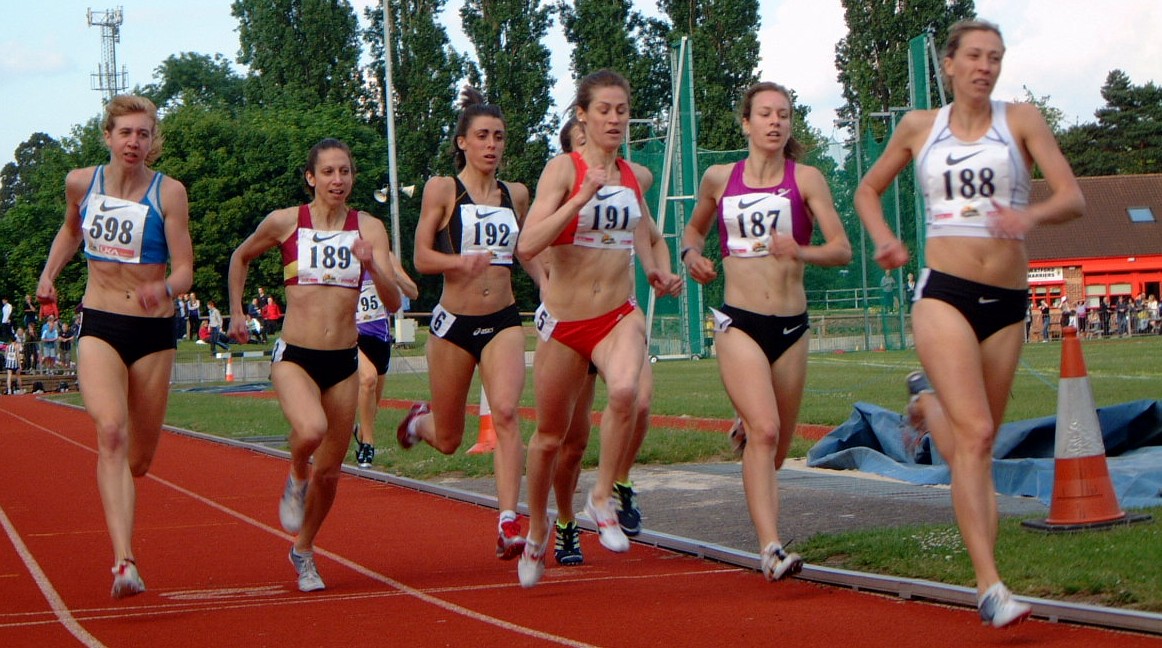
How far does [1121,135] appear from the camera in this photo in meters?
105

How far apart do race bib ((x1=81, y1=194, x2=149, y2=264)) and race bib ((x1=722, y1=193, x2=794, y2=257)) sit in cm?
278

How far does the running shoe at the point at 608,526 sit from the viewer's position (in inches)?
292

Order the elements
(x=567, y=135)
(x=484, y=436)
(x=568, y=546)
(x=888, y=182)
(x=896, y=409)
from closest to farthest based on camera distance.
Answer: (x=888, y=182) < (x=568, y=546) < (x=567, y=135) < (x=484, y=436) < (x=896, y=409)

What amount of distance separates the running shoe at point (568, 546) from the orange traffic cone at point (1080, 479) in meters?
2.30

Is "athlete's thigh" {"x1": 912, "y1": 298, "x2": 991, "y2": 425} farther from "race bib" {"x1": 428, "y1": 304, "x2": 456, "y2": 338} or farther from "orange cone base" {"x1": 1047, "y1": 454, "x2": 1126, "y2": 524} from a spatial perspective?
"race bib" {"x1": 428, "y1": 304, "x2": 456, "y2": 338}

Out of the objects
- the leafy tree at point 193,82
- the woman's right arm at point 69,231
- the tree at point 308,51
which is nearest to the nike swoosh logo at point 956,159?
the woman's right arm at point 69,231

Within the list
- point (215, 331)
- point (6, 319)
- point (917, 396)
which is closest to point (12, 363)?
point (6, 319)

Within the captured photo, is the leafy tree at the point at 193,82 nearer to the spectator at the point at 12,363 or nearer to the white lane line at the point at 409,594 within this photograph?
the spectator at the point at 12,363

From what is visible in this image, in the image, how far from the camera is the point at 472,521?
10.3 meters

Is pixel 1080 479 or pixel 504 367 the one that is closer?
pixel 1080 479

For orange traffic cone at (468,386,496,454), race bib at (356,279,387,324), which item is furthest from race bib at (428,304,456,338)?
orange traffic cone at (468,386,496,454)

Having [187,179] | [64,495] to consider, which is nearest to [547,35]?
[187,179]

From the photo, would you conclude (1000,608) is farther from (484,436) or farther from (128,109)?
(484,436)

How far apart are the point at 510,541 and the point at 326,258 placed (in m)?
1.69
